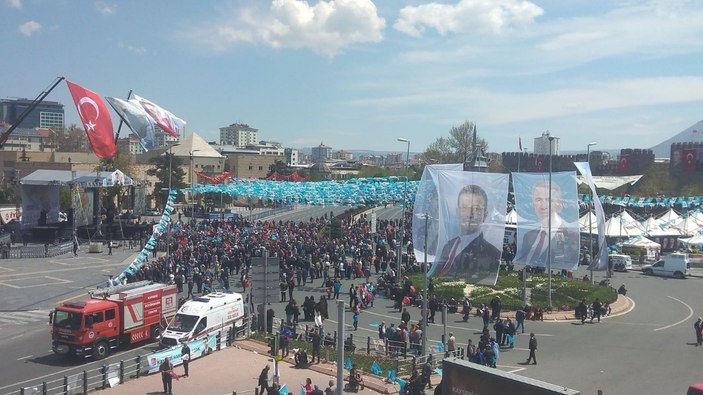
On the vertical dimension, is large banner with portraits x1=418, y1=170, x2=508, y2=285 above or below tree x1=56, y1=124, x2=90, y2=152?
below

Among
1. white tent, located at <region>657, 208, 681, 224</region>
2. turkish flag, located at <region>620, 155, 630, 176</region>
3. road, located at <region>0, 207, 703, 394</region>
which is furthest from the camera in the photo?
turkish flag, located at <region>620, 155, 630, 176</region>

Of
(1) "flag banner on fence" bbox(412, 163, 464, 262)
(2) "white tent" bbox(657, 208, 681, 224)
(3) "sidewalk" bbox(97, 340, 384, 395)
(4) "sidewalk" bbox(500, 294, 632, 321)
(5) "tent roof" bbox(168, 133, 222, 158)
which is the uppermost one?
(5) "tent roof" bbox(168, 133, 222, 158)

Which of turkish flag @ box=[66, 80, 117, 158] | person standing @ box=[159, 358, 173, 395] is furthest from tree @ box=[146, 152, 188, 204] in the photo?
person standing @ box=[159, 358, 173, 395]

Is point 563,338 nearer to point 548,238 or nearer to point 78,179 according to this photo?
point 548,238

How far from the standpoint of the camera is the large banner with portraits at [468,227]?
81.9ft

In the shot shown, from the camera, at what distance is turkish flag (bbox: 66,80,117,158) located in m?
31.3

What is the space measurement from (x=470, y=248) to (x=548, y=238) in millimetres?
3715

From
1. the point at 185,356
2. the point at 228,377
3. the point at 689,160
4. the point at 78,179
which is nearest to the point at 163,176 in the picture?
the point at 78,179

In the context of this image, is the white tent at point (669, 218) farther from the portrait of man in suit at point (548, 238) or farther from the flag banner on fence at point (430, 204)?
the flag banner on fence at point (430, 204)

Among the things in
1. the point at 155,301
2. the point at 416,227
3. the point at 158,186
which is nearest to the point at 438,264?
the point at 416,227

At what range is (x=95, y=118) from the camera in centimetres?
3172

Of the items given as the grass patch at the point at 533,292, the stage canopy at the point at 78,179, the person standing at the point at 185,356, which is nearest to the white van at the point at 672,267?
the grass patch at the point at 533,292

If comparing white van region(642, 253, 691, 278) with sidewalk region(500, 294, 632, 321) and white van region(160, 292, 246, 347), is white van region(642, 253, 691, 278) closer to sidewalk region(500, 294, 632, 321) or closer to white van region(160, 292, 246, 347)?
sidewalk region(500, 294, 632, 321)

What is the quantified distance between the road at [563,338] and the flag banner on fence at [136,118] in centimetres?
791
